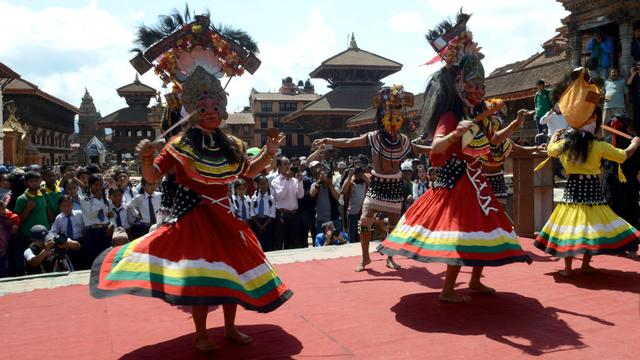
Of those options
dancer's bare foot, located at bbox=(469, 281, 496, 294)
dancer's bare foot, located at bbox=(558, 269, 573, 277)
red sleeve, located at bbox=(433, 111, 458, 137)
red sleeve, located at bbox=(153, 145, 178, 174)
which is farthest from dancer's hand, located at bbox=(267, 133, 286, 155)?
dancer's bare foot, located at bbox=(558, 269, 573, 277)

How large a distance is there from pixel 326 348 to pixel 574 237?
124 inches

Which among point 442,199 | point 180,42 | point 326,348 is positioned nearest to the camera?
point 326,348

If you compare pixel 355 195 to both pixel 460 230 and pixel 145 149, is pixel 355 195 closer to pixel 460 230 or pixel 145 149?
pixel 460 230

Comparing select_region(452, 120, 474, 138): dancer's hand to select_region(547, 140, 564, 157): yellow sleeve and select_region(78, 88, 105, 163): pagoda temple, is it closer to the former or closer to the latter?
select_region(547, 140, 564, 157): yellow sleeve

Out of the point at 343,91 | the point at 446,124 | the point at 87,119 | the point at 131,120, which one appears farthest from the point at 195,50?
the point at 87,119

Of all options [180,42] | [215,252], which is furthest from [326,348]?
[180,42]

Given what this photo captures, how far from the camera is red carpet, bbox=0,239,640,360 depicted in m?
3.58

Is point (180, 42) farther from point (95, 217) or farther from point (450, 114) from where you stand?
point (95, 217)

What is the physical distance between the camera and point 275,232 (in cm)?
938

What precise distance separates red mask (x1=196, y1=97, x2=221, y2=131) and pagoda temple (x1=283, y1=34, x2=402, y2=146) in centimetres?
3535

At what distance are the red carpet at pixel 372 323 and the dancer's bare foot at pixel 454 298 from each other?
69 millimetres

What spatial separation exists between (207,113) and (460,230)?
2.27m

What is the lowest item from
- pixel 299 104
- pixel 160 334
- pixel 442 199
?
pixel 160 334

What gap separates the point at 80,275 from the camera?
6188mm
